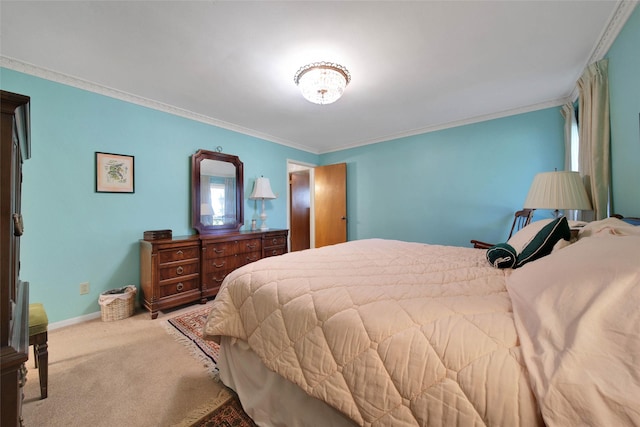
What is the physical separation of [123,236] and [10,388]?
2.43 m

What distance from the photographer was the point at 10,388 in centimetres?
60

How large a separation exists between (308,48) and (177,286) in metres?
2.62

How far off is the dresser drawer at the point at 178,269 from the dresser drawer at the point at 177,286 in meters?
0.06

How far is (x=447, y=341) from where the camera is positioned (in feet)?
2.34

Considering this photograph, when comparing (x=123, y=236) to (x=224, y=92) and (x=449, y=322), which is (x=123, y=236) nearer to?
(x=224, y=92)

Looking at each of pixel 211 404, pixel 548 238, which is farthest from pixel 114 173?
pixel 548 238

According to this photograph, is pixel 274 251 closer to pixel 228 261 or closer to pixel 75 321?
pixel 228 261

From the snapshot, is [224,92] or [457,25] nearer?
[457,25]

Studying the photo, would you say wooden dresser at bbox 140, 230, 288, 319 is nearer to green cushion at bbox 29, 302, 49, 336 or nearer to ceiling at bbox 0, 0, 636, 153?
green cushion at bbox 29, 302, 49, 336

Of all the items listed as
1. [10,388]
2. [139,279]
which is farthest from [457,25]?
[139,279]

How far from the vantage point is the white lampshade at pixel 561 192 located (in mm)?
1936

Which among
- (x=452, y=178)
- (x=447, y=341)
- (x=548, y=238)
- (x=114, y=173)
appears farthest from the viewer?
(x=452, y=178)

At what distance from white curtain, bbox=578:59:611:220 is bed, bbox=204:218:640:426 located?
2.65 feet

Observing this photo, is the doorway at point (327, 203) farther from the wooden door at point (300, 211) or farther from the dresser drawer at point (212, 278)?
the dresser drawer at point (212, 278)
